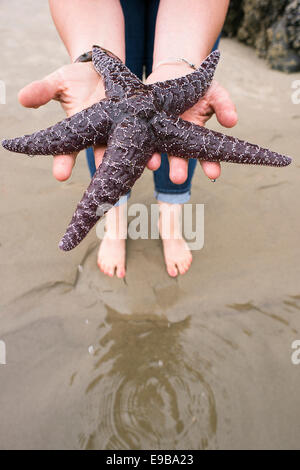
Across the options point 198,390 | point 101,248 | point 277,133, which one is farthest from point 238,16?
point 198,390

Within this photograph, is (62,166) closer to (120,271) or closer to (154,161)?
(154,161)

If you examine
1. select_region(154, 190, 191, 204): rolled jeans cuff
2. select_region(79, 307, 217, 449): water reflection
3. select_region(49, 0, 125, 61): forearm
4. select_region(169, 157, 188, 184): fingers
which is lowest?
select_region(79, 307, 217, 449): water reflection

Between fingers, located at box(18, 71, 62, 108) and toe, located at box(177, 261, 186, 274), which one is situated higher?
fingers, located at box(18, 71, 62, 108)

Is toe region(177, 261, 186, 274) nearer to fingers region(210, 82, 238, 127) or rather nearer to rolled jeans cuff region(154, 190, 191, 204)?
rolled jeans cuff region(154, 190, 191, 204)

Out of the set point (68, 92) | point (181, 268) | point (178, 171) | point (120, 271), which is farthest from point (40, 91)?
point (181, 268)

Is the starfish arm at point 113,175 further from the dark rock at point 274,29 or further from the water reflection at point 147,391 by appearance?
the dark rock at point 274,29

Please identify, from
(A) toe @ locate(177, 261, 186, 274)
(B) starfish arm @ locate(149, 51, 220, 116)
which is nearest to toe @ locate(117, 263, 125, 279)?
(A) toe @ locate(177, 261, 186, 274)
